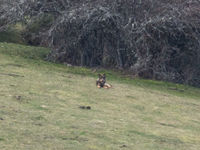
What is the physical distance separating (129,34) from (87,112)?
21.2 ft

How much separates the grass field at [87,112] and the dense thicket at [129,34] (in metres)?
1.10

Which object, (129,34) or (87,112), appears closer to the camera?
(87,112)

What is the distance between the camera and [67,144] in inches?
206

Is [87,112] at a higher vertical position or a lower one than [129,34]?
lower

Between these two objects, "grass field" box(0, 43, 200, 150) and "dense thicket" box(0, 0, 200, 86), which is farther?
"dense thicket" box(0, 0, 200, 86)

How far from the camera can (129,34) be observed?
13664 mm

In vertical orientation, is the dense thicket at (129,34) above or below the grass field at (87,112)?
above

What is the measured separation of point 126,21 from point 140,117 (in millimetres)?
6769

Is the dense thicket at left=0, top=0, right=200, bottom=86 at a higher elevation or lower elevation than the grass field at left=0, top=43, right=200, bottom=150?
higher

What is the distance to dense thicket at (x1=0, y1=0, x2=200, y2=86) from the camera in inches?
539

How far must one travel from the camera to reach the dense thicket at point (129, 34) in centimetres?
1370

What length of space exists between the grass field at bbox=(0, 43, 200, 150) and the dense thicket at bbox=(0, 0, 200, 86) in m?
1.10

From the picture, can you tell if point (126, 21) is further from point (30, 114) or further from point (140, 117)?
point (30, 114)

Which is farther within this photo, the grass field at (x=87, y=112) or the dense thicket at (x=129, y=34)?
the dense thicket at (x=129, y=34)
